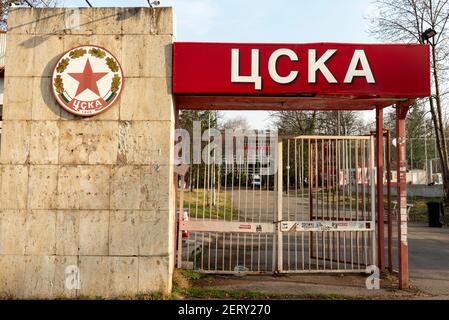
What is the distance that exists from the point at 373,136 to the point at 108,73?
515cm

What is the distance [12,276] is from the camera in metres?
6.20

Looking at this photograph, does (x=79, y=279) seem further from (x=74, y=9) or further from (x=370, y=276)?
(x=370, y=276)

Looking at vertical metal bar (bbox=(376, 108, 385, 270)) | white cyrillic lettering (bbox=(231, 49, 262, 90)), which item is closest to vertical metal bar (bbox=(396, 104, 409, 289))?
vertical metal bar (bbox=(376, 108, 385, 270))

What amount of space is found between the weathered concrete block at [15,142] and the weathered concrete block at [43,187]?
253mm

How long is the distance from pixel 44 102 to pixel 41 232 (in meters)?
1.96

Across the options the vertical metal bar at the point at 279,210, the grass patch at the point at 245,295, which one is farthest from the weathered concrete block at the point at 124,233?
the vertical metal bar at the point at 279,210

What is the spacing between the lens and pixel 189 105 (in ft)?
26.2

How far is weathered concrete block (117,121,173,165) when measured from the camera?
21.0 ft

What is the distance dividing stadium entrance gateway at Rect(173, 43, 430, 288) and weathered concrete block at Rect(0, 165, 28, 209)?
2660 mm

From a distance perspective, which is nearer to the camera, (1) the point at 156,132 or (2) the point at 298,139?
(1) the point at 156,132

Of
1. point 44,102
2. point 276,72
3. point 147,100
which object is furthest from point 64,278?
point 276,72

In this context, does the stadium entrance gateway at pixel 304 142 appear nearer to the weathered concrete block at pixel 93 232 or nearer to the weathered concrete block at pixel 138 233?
the weathered concrete block at pixel 138 233

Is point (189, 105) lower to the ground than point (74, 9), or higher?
lower
